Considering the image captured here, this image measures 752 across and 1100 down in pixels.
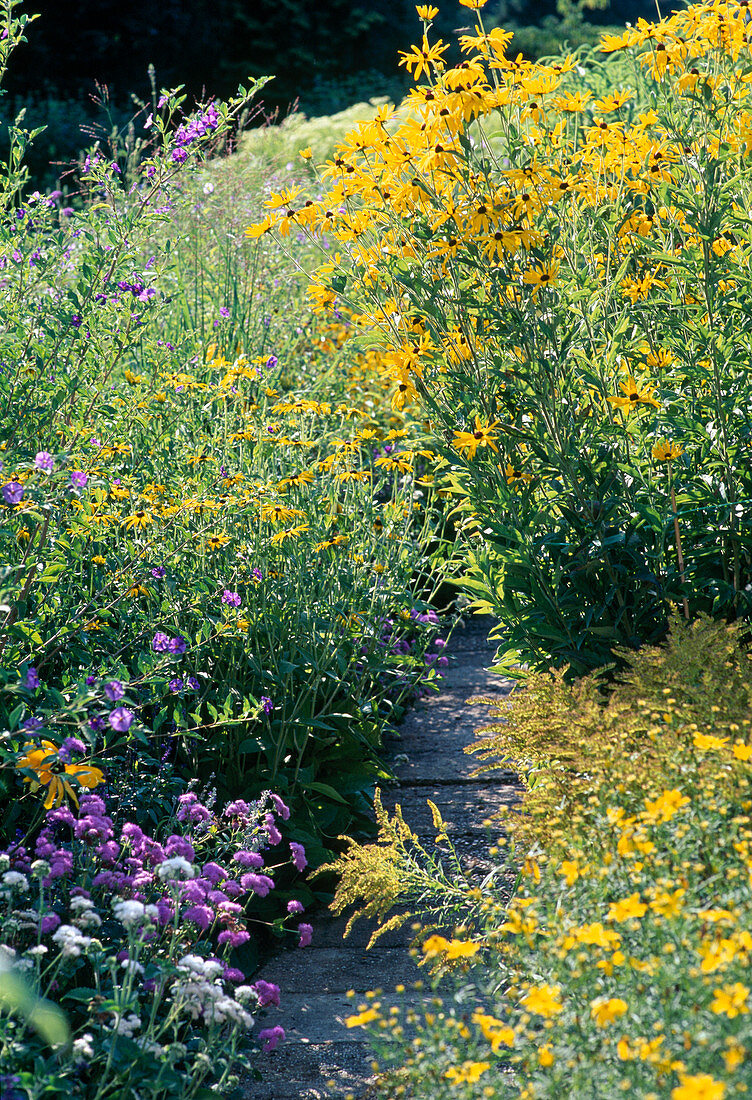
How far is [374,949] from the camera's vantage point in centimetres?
278

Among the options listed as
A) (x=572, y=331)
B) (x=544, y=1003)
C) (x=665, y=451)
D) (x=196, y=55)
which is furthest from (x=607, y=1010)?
(x=196, y=55)

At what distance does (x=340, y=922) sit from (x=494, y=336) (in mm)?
1724

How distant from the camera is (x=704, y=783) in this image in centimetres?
190

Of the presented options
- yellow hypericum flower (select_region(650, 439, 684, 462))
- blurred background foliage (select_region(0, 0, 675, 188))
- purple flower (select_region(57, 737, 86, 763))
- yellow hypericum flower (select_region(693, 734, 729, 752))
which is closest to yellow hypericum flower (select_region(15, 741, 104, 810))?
purple flower (select_region(57, 737, 86, 763))

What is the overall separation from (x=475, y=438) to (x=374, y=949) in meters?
1.41

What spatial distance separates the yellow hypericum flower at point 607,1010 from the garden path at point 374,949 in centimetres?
76

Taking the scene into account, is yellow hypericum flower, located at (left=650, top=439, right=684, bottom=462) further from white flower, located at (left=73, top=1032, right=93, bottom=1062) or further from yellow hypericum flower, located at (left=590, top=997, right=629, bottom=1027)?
white flower, located at (left=73, top=1032, right=93, bottom=1062)

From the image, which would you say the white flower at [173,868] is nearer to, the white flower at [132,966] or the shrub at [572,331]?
the white flower at [132,966]

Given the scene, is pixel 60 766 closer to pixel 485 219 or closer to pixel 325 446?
pixel 485 219

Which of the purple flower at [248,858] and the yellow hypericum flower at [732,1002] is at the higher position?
the yellow hypericum flower at [732,1002]

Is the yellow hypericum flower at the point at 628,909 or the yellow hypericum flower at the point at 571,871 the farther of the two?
the yellow hypericum flower at the point at 571,871

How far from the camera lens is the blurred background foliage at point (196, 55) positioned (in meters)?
15.9

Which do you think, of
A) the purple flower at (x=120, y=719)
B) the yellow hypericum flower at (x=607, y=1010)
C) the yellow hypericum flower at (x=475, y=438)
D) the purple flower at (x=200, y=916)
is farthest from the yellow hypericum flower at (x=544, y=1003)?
the yellow hypericum flower at (x=475, y=438)

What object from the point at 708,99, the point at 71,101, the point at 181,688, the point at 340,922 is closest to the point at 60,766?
the point at 181,688
